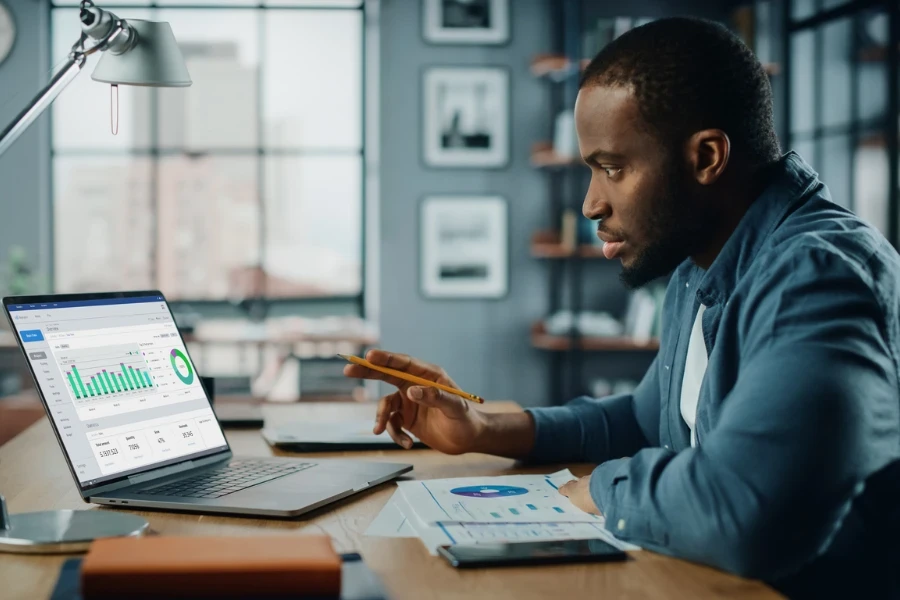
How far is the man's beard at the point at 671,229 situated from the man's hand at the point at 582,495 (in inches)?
12.2

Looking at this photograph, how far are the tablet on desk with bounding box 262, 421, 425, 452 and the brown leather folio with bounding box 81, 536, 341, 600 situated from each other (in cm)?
77

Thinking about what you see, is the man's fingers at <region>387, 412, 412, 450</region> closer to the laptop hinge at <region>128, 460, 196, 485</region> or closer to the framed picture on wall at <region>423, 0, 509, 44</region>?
the laptop hinge at <region>128, 460, 196, 485</region>

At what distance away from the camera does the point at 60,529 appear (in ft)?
3.22

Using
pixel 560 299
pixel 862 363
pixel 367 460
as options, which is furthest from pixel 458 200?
pixel 862 363

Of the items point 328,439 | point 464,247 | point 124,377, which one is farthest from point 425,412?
point 464,247

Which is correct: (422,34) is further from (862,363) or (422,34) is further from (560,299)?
(862,363)

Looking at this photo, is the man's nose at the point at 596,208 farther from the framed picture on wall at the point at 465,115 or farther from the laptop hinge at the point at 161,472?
the framed picture on wall at the point at 465,115

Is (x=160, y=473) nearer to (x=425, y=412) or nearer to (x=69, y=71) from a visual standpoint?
(x=425, y=412)

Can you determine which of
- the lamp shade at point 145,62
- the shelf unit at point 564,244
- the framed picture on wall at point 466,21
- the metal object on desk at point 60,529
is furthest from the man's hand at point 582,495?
the framed picture on wall at point 466,21

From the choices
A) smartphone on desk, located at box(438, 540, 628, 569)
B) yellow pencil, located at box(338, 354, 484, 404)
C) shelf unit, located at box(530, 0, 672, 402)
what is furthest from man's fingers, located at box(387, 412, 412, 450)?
shelf unit, located at box(530, 0, 672, 402)

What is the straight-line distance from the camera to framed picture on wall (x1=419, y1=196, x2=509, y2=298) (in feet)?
16.1

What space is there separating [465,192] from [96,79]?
11.4 feet

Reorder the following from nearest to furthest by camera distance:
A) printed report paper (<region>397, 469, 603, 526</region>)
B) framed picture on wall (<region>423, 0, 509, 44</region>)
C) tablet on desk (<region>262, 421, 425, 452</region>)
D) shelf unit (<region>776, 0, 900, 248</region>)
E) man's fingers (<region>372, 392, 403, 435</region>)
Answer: printed report paper (<region>397, 469, 603, 526</region>), man's fingers (<region>372, 392, 403, 435</region>), tablet on desk (<region>262, 421, 425, 452</region>), shelf unit (<region>776, 0, 900, 248</region>), framed picture on wall (<region>423, 0, 509, 44</region>)

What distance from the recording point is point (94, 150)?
5141 mm
